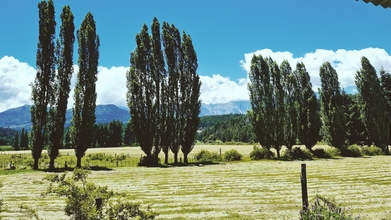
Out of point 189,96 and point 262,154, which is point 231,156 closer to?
point 262,154

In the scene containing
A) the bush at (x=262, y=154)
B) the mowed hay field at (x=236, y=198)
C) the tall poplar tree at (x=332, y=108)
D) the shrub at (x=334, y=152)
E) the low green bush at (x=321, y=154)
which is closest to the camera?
the mowed hay field at (x=236, y=198)

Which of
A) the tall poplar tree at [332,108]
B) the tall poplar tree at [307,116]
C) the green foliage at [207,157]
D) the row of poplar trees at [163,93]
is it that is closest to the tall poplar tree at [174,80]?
the row of poplar trees at [163,93]

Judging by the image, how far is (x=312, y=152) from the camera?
43062 mm

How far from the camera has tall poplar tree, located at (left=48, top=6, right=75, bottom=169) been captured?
30594 millimetres

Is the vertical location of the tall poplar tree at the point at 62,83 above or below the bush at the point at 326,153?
above

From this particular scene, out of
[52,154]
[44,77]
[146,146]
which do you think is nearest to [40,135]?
[52,154]

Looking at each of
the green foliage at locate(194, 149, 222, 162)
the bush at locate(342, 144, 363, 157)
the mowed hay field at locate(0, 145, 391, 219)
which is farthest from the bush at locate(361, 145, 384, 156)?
the mowed hay field at locate(0, 145, 391, 219)

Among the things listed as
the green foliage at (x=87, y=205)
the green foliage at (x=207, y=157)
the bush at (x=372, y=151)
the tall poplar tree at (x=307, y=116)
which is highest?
the tall poplar tree at (x=307, y=116)

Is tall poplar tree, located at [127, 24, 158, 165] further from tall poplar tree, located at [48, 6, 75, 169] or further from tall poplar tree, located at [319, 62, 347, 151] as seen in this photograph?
tall poplar tree, located at [319, 62, 347, 151]

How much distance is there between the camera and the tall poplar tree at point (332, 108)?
145 feet

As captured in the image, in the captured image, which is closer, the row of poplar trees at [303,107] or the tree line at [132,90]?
the tree line at [132,90]

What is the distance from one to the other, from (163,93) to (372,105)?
116 feet

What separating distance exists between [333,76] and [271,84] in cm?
1200

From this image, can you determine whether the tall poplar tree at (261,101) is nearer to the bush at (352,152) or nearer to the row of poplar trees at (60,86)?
the bush at (352,152)
